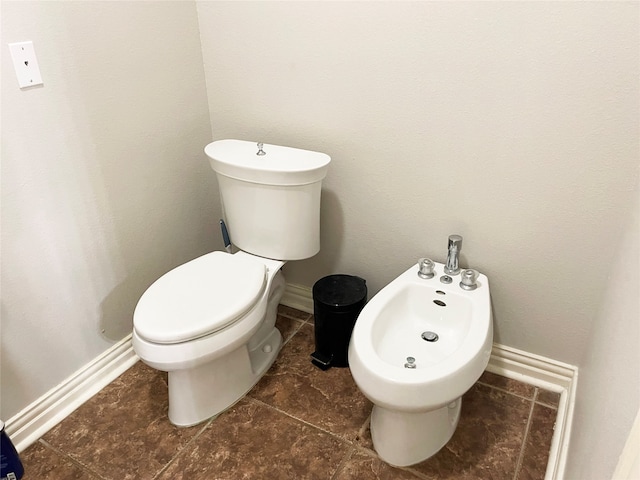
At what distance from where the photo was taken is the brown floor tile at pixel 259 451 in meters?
1.33

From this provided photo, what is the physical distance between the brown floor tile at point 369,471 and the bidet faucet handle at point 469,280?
0.55m

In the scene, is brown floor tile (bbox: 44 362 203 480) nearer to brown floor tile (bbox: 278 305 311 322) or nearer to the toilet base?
the toilet base

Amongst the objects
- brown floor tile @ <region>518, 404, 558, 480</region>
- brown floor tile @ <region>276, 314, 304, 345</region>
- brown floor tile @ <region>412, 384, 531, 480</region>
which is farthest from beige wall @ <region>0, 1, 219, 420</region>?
brown floor tile @ <region>518, 404, 558, 480</region>

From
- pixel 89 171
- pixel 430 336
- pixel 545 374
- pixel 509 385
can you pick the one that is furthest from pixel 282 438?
pixel 89 171

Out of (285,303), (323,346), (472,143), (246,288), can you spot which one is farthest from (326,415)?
(472,143)

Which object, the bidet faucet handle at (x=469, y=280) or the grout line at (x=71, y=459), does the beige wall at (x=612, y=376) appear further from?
the grout line at (x=71, y=459)

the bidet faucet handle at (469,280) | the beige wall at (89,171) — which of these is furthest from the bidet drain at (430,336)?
the beige wall at (89,171)

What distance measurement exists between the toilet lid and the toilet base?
0.16 m

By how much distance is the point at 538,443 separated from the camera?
1394 mm

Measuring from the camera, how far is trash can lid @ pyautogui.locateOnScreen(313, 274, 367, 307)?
1.59 metres

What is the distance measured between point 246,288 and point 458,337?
25.4 inches

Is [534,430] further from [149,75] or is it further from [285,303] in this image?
[149,75]

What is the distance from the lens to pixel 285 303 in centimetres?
204

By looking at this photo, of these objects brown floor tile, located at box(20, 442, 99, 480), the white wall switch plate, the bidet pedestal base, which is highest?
the white wall switch plate
